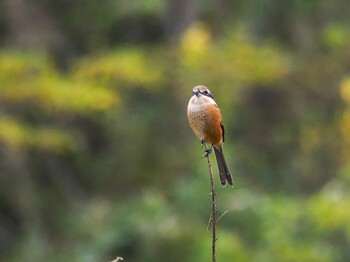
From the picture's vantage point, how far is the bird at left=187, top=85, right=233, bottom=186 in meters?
4.40

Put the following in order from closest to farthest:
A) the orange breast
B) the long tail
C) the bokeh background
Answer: the orange breast < the long tail < the bokeh background

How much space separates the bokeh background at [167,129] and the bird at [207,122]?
5421mm

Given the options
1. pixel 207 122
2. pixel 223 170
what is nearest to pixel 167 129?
pixel 223 170

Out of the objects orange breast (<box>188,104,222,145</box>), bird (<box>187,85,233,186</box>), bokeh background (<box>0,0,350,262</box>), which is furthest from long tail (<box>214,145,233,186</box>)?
bokeh background (<box>0,0,350,262</box>)

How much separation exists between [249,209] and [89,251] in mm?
1644

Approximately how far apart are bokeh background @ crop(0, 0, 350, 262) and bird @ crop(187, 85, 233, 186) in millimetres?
5421

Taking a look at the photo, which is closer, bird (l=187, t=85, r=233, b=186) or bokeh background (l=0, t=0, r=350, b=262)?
bird (l=187, t=85, r=233, b=186)

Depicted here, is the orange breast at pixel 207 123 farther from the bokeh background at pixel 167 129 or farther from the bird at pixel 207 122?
the bokeh background at pixel 167 129

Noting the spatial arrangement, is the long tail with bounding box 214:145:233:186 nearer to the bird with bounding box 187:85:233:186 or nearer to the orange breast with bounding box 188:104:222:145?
the bird with bounding box 187:85:233:186

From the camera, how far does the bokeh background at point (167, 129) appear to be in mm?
11195

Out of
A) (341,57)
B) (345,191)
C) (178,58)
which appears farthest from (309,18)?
(345,191)

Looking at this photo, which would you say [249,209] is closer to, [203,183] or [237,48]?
[203,183]

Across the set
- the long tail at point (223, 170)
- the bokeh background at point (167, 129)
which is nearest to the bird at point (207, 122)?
the long tail at point (223, 170)

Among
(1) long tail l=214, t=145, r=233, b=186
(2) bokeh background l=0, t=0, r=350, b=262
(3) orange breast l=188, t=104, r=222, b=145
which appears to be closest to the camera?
(3) orange breast l=188, t=104, r=222, b=145
